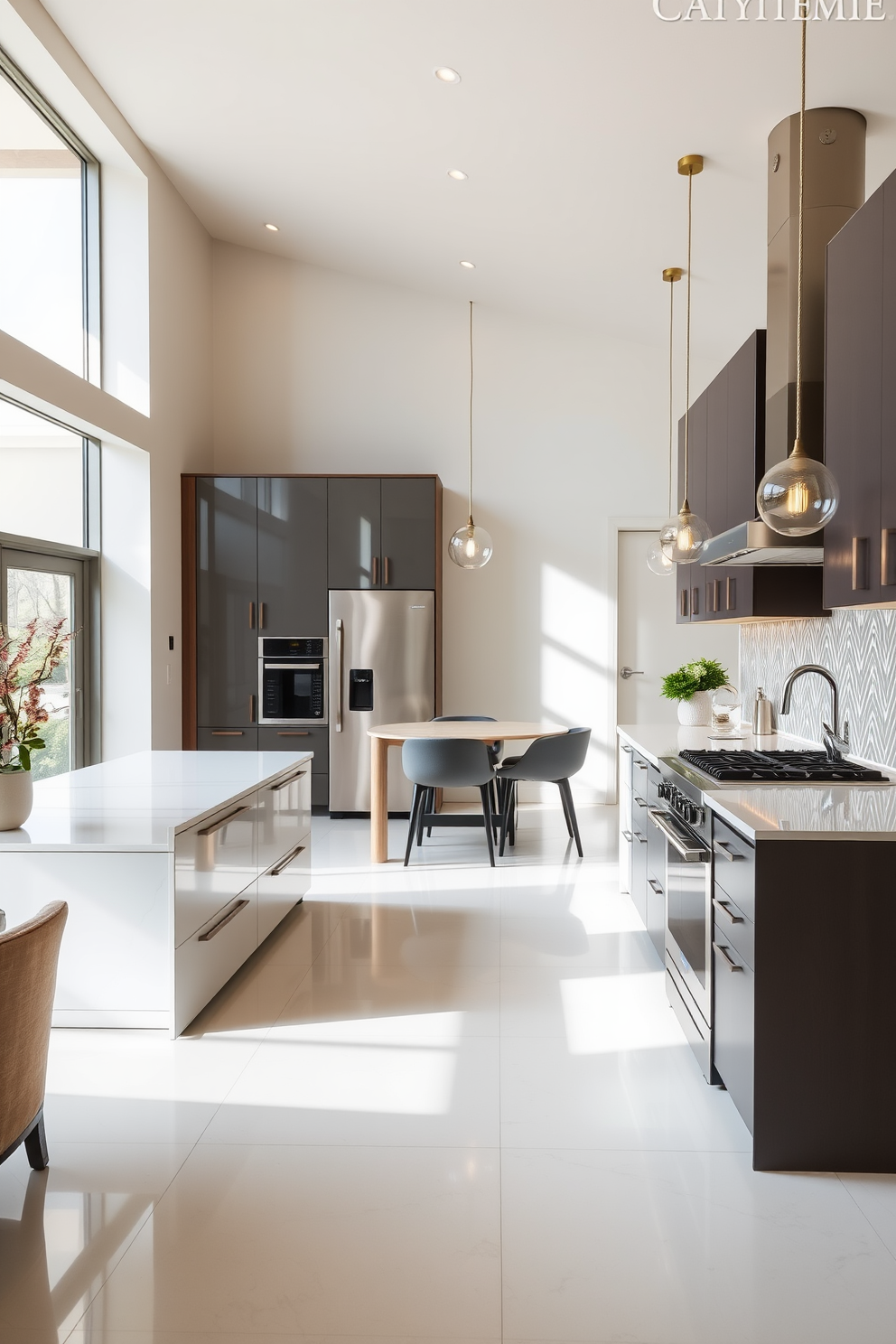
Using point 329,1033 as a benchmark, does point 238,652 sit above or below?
above

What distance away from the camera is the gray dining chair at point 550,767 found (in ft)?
17.8

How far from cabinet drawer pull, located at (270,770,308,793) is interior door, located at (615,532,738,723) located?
138 inches

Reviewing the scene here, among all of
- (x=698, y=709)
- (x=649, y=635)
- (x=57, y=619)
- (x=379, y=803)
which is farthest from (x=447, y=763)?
(x=649, y=635)

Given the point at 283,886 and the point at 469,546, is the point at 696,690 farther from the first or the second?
the point at 283,886

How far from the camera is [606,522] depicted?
728cm

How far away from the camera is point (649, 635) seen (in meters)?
7.38

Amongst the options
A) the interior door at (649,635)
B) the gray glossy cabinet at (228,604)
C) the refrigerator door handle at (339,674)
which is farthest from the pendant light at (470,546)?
the interior door at (649,635)

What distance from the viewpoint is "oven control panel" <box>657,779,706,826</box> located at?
113 inches

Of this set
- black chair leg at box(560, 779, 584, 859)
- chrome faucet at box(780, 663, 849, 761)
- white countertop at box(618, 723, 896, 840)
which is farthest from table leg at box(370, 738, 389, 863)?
white countertop at box(618, 723, 896, 840)

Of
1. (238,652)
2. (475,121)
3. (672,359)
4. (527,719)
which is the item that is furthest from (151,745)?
(672,359)

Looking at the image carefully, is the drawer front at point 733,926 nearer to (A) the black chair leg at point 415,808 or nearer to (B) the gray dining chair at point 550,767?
(B) the gray dining chair at point 550,767

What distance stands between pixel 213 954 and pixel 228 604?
4007mm

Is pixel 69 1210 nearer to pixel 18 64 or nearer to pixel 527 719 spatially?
pixel 18 64

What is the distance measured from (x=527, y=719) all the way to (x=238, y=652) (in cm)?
223
